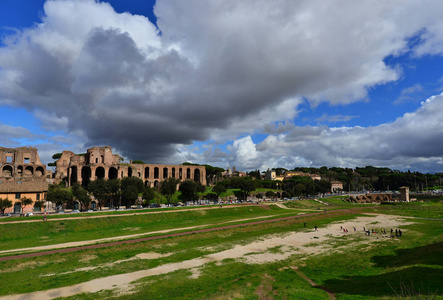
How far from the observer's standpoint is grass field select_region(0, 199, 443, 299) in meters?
15.4

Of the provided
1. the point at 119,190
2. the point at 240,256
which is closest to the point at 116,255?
the point at 240,256

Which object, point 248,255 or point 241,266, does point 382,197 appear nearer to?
point 248,255

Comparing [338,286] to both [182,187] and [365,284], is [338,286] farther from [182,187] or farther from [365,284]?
[182,187]

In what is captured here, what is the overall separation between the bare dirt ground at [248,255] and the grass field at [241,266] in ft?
0.30

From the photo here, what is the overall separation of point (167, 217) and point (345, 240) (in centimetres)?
3433

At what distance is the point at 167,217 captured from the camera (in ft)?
170

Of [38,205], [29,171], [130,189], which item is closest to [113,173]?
[29,171]

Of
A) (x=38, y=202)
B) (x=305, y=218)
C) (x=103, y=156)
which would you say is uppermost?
(x=103, y=156)

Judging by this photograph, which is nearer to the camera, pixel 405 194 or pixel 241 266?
pixel 241 266

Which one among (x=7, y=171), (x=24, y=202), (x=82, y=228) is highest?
(x=7, y=171)

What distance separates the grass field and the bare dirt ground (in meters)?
0.09

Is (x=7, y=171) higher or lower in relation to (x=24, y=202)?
higher

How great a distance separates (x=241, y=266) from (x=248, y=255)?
13.1 ft

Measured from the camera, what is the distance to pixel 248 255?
25156 mm
